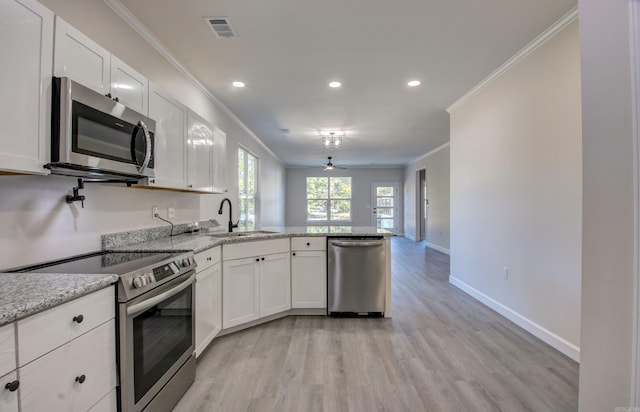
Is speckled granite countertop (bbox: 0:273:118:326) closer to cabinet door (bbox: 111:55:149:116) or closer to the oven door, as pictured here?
the oven door

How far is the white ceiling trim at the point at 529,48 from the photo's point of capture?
2.24 meters

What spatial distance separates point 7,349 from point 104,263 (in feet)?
2.65

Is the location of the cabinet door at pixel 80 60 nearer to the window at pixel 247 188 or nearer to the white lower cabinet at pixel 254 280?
the white lower cabinet at pixel 254 280

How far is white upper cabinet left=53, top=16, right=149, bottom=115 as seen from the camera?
1.37 metres

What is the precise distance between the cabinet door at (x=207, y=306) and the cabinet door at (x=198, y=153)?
2.76 feet

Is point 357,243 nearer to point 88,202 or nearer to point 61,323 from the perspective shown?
point 88,202

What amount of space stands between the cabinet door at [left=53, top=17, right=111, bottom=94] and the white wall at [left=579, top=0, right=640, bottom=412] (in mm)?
2057

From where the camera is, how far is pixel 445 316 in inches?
124

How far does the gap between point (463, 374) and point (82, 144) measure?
272cm

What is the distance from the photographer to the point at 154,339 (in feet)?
5.14

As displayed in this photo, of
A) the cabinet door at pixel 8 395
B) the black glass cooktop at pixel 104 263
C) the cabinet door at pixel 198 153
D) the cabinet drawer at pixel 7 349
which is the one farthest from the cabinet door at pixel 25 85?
the cabinet door at pixel 198 153

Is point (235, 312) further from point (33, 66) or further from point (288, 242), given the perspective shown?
point (33, 66)

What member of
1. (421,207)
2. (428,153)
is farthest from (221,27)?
(421,207)

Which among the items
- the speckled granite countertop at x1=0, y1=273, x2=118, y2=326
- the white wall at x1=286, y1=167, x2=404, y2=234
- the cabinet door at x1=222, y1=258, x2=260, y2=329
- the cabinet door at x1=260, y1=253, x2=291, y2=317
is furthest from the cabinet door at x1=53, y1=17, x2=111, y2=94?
the white wall at x1=286, y1=167, x2=404, y2=234
